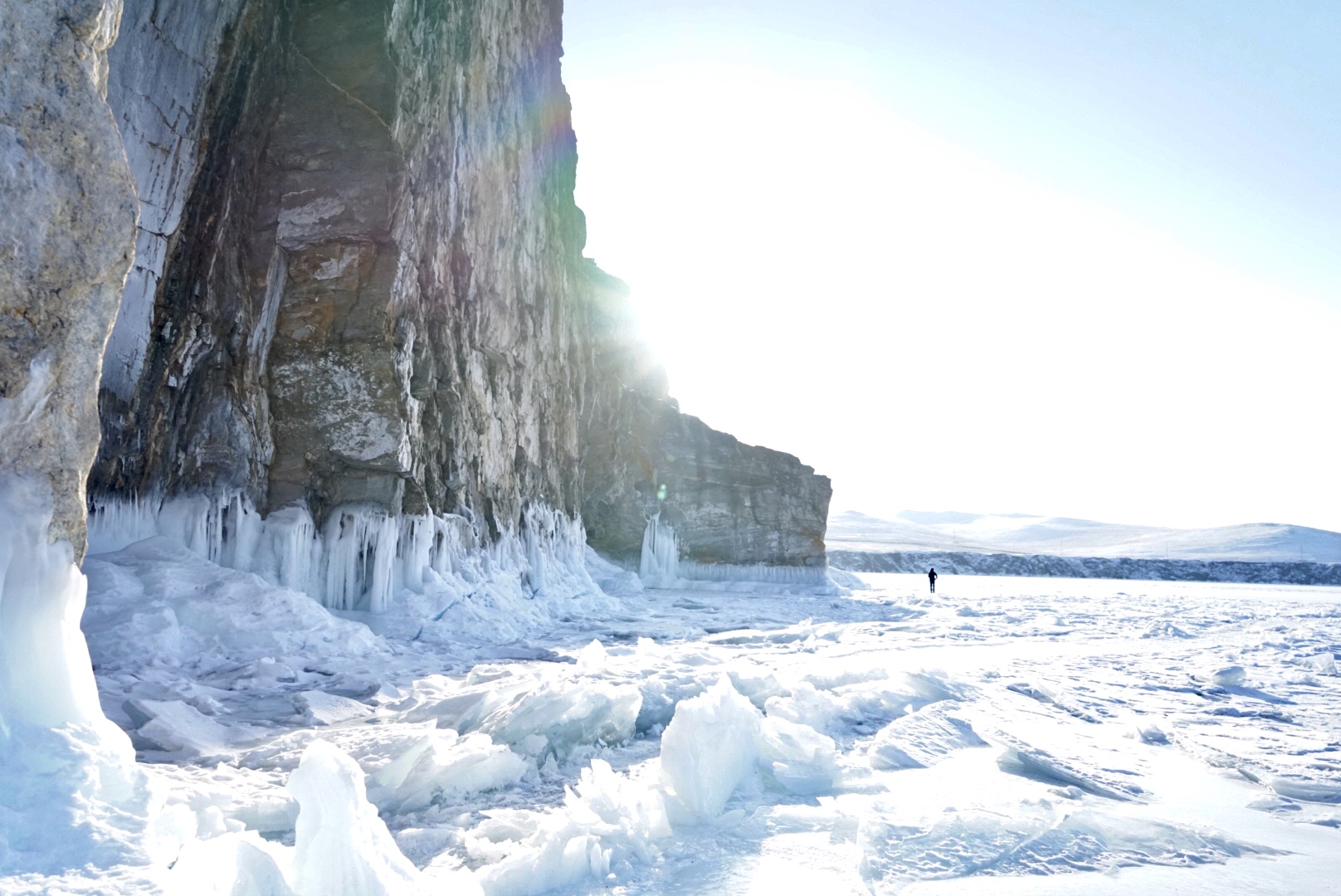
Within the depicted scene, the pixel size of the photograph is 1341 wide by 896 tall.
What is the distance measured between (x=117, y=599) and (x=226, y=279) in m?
5.71

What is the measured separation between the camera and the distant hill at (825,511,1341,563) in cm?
8944

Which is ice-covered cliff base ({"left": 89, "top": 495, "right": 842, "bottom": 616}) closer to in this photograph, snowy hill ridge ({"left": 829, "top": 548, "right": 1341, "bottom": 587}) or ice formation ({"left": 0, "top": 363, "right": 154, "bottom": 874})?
ice formation ({"left": 0, "top": 363, "right": 154, "bottom": 874})

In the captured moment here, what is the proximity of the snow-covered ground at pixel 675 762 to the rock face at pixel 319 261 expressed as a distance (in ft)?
8.74

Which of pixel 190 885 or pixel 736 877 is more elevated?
pixel 190 885

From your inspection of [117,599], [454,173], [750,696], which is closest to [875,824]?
[750,696]

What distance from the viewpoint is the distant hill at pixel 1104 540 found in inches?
3521

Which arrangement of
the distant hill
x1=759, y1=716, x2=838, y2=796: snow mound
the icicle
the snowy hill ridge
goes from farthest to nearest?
the distant hill, the snowy hill ridge, the icicle, x1=759, y1=716, x2=838, y2=796: snow mound

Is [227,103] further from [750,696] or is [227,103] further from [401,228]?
[750,696]

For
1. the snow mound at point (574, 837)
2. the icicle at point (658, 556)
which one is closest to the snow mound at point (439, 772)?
the snow mound at point (574, 837)

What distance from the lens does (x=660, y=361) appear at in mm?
39219

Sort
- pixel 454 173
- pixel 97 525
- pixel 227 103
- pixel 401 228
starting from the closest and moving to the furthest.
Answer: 1. pixel 97 525
2. pixel 227 103
3. pixel 401 228
4. pixel 454 173

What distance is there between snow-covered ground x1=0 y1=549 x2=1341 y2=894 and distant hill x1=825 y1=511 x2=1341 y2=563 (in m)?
66.8

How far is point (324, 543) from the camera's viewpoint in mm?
12914

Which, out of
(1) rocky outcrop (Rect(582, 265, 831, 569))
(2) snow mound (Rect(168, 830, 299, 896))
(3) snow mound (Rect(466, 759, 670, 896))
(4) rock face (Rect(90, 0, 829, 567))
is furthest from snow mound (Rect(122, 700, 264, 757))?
(1) rocky outcrop (Rect(582, 265, 831, 569))
